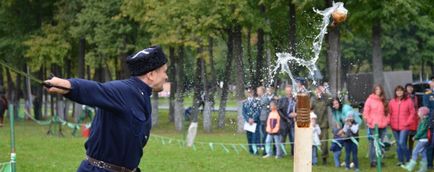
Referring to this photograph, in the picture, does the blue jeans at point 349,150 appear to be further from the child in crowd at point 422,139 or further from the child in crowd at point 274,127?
the child in crowd at point 274,127

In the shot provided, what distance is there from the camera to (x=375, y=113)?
14812mm

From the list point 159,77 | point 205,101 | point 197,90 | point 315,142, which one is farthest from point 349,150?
point 197,90

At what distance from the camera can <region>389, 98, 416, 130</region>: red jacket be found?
14.4 m

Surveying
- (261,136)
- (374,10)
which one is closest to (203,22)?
(374,10)

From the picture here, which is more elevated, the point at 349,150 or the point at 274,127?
the point at 274,127

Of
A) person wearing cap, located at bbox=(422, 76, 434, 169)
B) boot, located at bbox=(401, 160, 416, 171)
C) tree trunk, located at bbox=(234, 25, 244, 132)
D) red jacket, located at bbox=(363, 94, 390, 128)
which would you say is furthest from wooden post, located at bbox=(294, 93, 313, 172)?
tree trunk, located at bbox=(234, 25, 244, 132)

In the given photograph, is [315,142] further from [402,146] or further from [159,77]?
[159,77]

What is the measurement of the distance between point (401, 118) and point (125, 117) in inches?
395

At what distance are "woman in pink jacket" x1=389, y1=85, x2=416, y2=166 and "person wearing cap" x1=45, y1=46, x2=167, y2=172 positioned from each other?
9643mm

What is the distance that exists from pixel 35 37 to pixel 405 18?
1749 centimetres

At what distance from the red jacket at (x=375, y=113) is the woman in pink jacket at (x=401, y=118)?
15 cm

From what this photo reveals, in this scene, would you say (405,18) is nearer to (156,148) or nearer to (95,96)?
(156,148)

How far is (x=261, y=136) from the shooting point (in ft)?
57.2

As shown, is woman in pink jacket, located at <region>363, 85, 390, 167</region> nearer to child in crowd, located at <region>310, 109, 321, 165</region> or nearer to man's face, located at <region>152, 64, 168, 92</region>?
child in crowd, located at <region>310, 109, 321, 165</region>
